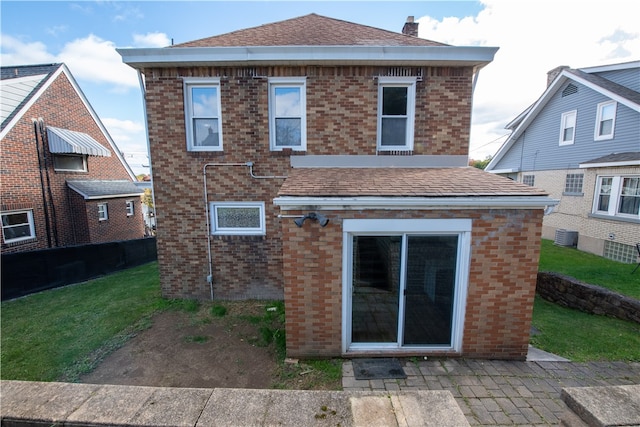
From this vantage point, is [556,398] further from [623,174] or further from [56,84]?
[56,84]

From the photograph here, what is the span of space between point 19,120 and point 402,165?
14.9 meters

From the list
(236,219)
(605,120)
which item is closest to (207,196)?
(236,219)

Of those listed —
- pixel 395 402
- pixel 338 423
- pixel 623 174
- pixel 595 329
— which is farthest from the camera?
pixel 623 174

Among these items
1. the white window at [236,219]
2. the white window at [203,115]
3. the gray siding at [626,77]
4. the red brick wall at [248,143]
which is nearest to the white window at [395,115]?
the red brick wall at [248,143]

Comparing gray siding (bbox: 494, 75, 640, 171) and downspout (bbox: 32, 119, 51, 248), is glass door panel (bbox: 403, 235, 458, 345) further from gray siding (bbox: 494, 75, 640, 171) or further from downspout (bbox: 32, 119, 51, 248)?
downspout (bbox: 32, 119, 51, 248)

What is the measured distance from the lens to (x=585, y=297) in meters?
6.86

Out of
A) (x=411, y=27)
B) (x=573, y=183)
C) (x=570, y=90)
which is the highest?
(x=411, y=27)

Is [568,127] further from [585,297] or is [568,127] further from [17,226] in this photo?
[17,226]

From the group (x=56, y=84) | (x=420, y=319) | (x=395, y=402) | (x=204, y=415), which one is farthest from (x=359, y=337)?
(x=56, y=84)

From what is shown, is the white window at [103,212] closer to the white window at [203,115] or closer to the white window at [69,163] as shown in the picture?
the white window at [69,163]

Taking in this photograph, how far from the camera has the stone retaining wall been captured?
612 centimetres

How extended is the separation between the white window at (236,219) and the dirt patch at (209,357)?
2.12 meters

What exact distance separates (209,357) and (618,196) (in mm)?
15575

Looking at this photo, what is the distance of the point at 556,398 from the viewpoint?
148 inches
